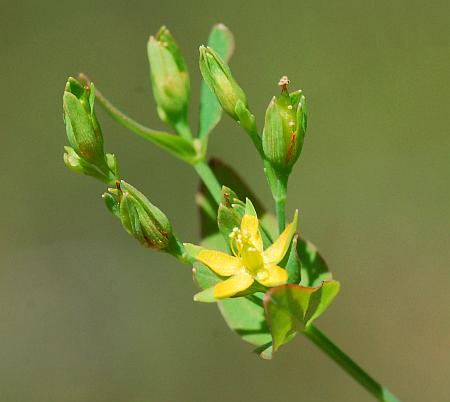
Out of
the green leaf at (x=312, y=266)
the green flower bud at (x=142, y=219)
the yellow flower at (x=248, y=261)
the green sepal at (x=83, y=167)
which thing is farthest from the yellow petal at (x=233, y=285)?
the green sepal at (x=83, y=167)

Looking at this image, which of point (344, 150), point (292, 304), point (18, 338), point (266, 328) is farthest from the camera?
point (344, 150)

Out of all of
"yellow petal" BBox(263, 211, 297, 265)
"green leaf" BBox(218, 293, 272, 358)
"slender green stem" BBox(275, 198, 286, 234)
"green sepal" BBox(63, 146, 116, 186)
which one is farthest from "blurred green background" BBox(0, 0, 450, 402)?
"yellow petal" BBox(263, 211, 297, 265)

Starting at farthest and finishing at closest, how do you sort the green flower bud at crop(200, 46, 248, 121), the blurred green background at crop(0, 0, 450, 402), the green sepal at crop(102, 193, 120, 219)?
the blurred green background at crop(0, 0, 450, 402) < the green flower bud at crop(200, 46, 248, 121) < the green sepal at crop(102, 193, 120, 219)

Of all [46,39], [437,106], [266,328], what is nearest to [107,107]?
[266,328]

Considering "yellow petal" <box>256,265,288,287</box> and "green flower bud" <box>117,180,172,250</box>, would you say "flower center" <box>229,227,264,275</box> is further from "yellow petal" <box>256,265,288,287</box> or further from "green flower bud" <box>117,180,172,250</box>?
"green flower bud" <box>117,180,172,250</box>

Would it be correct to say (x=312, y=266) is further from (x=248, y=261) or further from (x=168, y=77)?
(x=168, y=77)

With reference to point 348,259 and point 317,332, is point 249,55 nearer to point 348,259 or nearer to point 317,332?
point 348,259
